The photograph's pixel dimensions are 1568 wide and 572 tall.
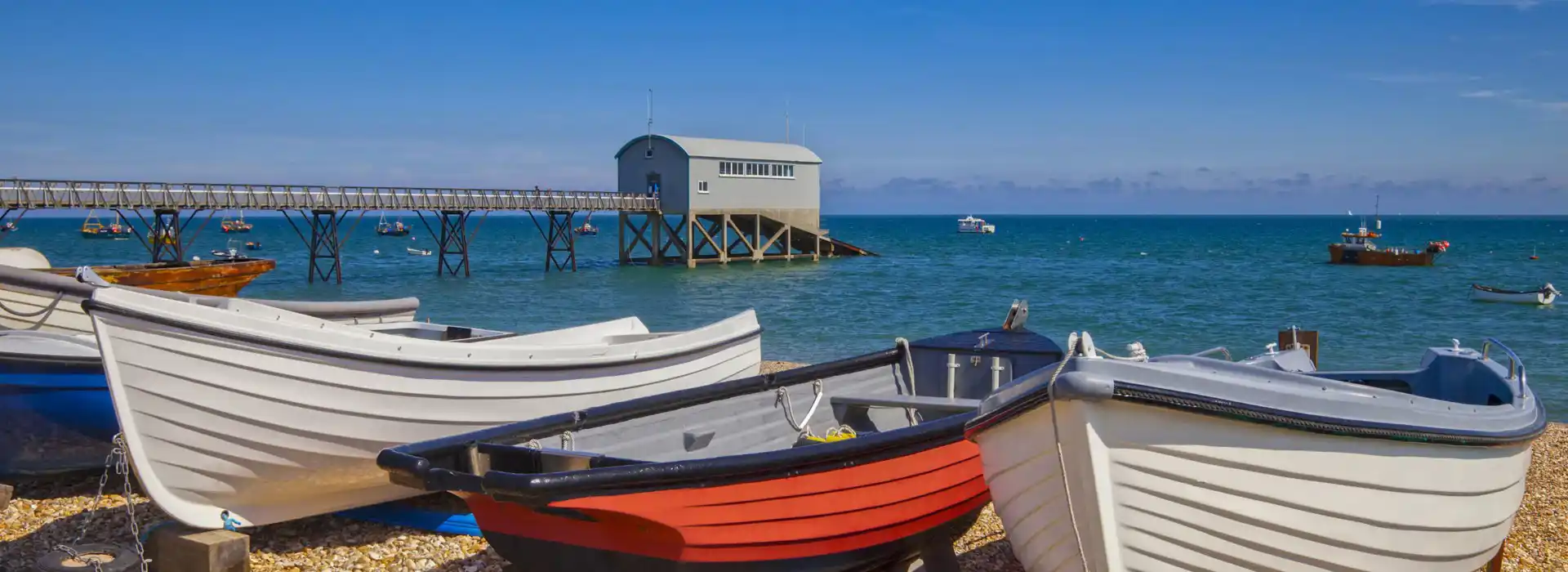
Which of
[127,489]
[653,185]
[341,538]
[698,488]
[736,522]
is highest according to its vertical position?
[653,185]

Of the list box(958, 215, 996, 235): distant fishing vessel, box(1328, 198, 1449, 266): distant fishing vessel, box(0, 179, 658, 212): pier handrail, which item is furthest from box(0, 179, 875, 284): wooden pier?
box(958, 215, 996, 235): distant fishing vessel

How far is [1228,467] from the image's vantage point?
462 centimetres

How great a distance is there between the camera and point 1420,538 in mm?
4980

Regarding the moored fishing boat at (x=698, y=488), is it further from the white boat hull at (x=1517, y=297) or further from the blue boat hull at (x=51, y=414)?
the white boat hull at (x=1517, y=297)

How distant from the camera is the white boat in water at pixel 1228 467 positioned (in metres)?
4.55

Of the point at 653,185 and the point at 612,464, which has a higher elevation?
the point at 653,185

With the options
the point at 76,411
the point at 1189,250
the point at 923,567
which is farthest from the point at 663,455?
the point at 1189,250

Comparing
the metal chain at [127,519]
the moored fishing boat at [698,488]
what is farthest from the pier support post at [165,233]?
the moored fishing boat at [698,488]

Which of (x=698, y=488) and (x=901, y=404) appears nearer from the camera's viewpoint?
(x=698, y=488)

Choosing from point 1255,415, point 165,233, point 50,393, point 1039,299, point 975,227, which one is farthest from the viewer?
point 975,227

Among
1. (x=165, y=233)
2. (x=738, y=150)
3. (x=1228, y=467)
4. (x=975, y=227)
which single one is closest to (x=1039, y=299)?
(x=738, y=150)

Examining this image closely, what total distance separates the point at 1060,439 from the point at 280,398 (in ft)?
15.1

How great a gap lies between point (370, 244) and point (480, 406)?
8831cm

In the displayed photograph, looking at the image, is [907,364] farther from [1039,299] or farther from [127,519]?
[1039,299]
